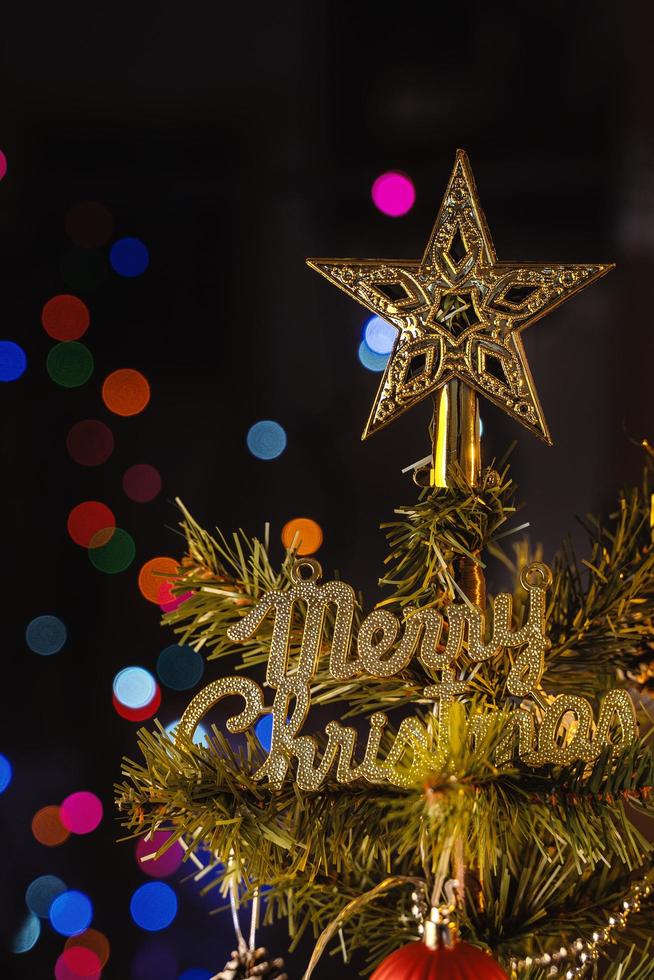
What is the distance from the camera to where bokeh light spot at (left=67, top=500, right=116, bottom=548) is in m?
0.78

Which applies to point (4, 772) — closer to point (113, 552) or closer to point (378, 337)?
point (113, 552)

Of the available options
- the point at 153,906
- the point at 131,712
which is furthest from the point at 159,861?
the point at 131,712

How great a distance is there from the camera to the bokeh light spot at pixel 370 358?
2.58 feet

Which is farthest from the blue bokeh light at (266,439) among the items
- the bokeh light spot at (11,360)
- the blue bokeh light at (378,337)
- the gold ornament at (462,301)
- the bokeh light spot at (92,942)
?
the bokeh light spot at (92,942)

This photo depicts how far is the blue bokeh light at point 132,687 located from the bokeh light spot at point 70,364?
0.27 metres

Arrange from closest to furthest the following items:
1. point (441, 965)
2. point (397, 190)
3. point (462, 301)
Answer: point (441, 965) → point (462, 301) → point (397, 190)

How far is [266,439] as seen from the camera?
2.59 feet

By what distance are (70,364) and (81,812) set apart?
41 cm

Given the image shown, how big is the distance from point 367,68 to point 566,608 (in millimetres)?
543

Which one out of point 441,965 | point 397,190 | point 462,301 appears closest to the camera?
point 441,965

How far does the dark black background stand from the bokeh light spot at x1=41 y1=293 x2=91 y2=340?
1cm

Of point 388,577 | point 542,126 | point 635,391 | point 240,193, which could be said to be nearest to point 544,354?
point 635,391

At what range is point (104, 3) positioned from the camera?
2.53 ft

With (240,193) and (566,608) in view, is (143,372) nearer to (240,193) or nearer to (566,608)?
(240,193)
